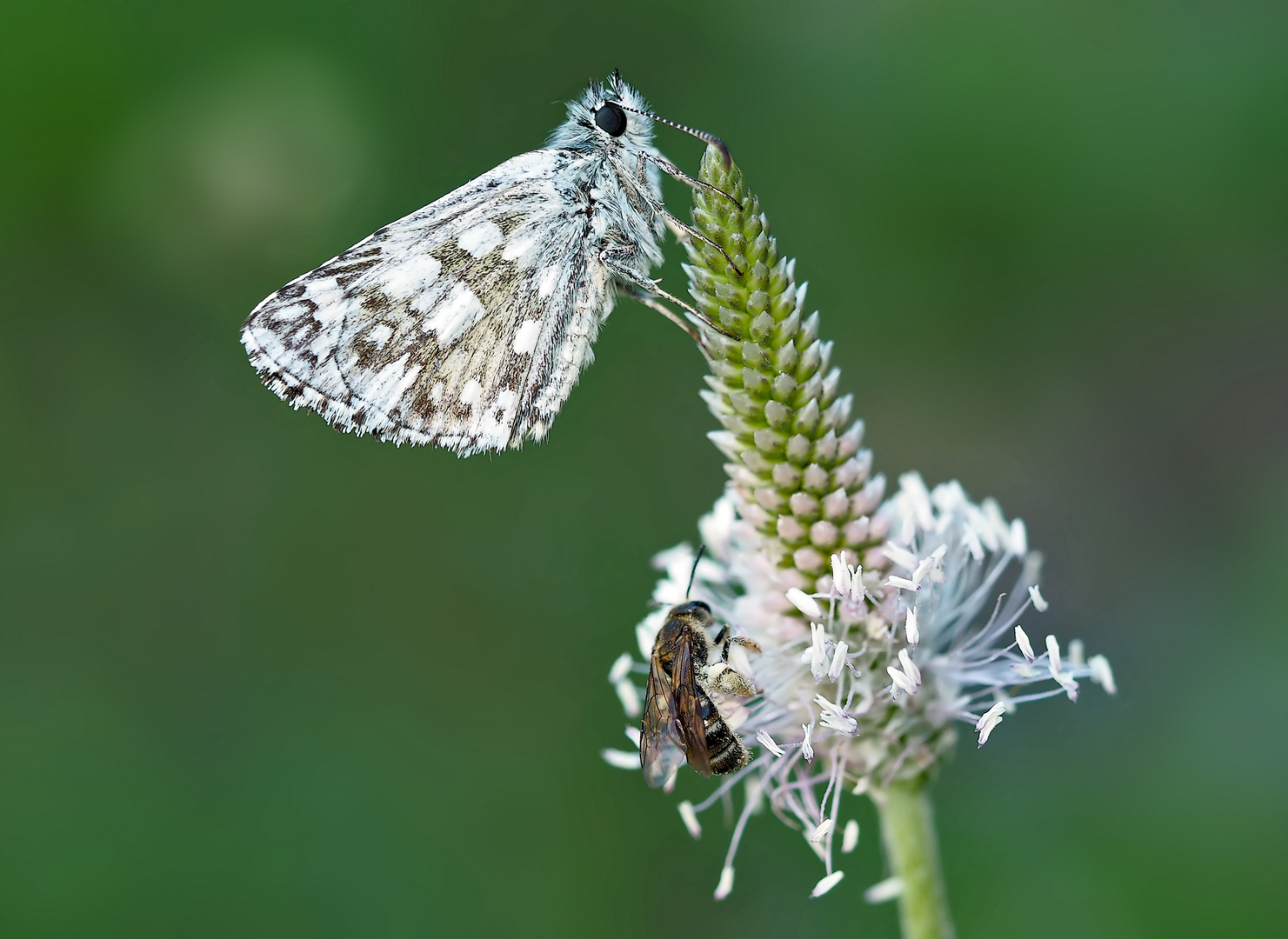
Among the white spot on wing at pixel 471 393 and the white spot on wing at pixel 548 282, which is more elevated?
the white spot on wing at pixel 548 282

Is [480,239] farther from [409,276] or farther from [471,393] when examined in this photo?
[471,393]

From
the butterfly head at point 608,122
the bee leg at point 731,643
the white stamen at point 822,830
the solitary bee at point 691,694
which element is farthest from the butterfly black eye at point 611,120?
the white stamen at point 822,830

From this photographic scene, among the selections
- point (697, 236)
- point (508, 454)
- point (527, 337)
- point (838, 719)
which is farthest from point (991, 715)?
point (508, 454)

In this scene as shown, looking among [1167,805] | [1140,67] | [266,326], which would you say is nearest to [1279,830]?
[1167,805]

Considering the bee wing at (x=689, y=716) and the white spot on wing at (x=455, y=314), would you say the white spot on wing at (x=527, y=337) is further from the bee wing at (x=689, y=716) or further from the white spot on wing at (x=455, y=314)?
the bee wing at (x=689, y=716)

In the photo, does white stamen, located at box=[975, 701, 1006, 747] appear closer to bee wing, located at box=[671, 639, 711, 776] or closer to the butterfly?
bee wing, located at box=[671, 639, 711, 776]

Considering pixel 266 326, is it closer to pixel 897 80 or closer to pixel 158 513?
pixel 158 513

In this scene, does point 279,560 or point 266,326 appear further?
point 279,560

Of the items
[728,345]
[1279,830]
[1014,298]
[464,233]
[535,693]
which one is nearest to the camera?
[728,345]
